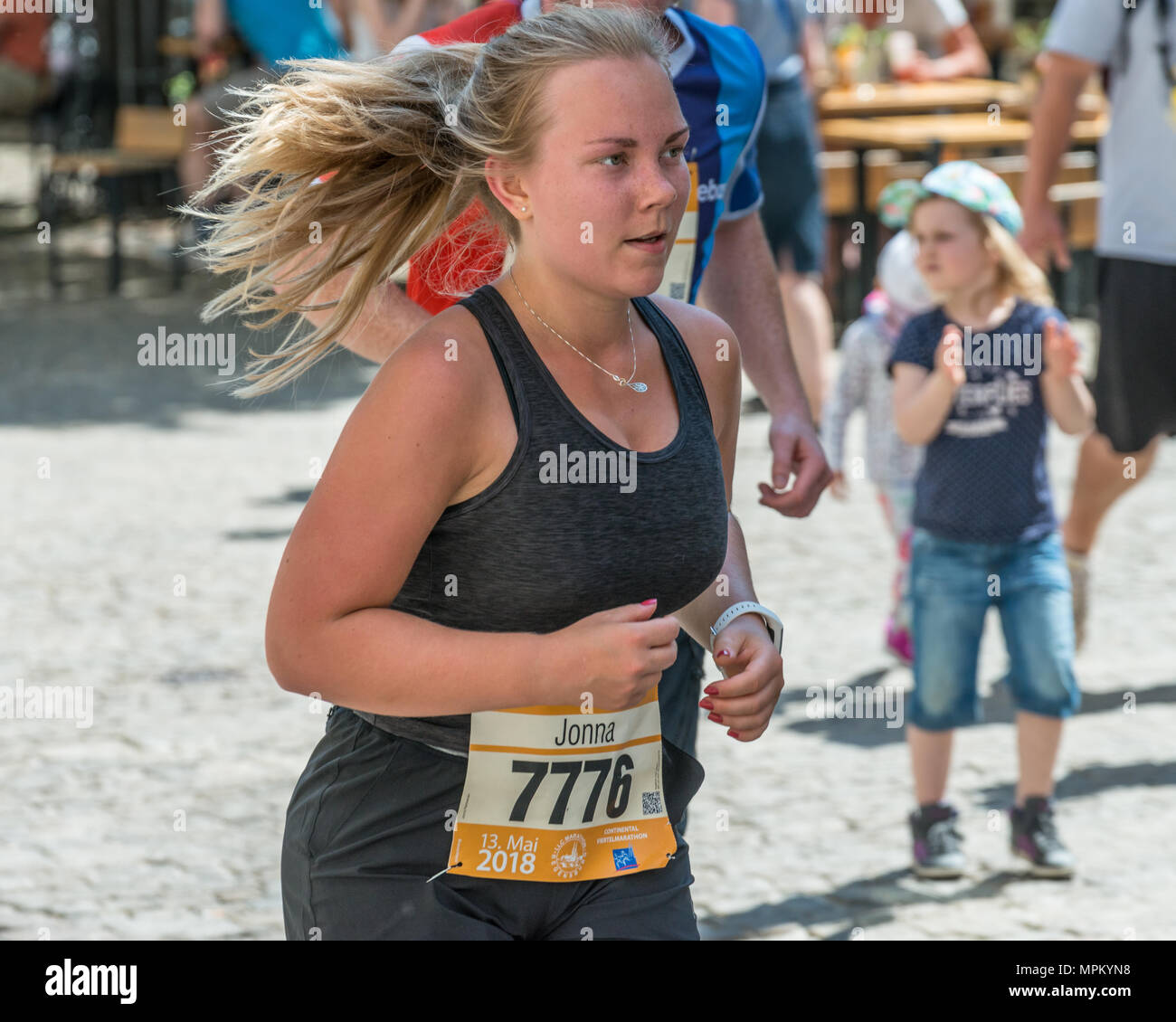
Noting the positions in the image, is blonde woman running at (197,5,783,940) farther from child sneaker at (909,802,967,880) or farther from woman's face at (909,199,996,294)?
woman's face at (909,199,996,294)

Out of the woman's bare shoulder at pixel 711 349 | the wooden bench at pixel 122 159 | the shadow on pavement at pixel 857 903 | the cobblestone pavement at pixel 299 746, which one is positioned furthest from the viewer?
the wooden bench at pixel 122 159

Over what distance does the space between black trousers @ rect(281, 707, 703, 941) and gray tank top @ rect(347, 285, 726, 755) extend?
0.06 meters

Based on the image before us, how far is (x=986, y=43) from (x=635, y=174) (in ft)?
53.1

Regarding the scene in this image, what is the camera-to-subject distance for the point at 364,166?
8.31ft

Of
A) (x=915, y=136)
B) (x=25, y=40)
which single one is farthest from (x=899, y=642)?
(x=25, y=40)

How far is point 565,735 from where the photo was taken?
92.9 inches

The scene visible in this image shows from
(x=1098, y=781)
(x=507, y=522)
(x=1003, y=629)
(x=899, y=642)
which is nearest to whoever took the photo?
(x=507, y=522)

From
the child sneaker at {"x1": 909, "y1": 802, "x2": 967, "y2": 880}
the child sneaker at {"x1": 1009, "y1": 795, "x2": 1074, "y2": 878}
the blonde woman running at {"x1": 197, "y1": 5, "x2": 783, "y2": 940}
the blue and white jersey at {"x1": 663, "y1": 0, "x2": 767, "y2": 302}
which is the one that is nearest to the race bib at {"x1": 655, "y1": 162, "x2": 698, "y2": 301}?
the blue and white jersey at {"x1": 663, "y1": 0, "x2": 767, "y2": 302}

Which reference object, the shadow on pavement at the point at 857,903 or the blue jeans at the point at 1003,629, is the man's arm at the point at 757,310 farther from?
the shadow on pavement at the point at 857,903

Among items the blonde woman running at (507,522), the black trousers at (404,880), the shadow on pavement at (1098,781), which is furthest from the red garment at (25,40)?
the black trousers at (404,880)

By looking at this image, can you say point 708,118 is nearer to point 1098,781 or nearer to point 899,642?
point 1098,781

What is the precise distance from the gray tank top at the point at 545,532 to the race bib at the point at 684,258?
36.8 inches

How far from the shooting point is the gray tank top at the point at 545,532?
7.30 ft

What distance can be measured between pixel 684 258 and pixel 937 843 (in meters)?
1.66
